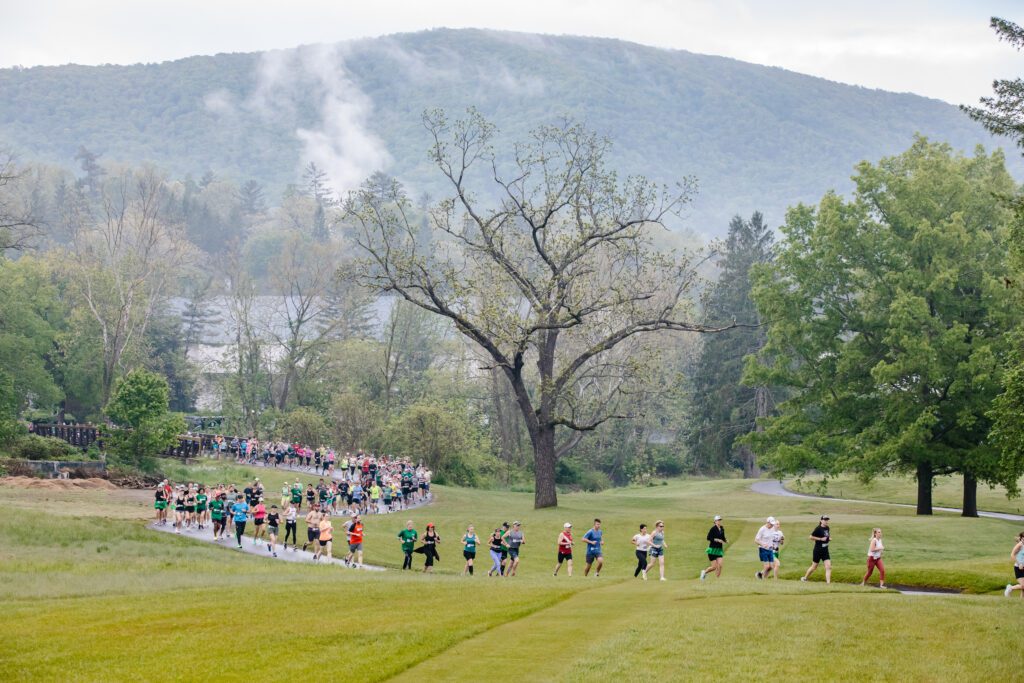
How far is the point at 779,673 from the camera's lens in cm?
1803

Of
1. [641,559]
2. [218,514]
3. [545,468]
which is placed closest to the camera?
[641,559]

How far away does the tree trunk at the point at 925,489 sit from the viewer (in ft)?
160

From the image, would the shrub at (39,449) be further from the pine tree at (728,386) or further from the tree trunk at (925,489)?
the pine tree at (728,386)

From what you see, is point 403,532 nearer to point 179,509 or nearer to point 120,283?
point 179,509

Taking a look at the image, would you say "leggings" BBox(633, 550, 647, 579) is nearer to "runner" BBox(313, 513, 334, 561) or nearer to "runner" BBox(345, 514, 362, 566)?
"runner" BBox(345, 514, 362, 566)

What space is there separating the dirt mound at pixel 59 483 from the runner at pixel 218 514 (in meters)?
13.6

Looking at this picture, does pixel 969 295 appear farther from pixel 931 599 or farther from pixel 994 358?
pixel 931 599

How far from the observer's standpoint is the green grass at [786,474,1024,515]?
58.4 metres

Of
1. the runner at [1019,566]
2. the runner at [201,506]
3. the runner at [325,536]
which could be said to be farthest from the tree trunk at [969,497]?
the runner at [201,506]

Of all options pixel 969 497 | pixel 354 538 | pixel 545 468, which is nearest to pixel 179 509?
pixel 354 538

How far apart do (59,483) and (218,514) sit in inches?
619

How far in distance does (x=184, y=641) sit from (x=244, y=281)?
270 feet

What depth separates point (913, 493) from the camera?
2603 inches

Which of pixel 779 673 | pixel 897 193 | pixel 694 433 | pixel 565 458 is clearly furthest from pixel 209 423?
pixel 779 673
